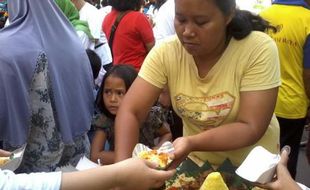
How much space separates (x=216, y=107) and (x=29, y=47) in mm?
747

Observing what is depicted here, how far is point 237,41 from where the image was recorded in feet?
5.23

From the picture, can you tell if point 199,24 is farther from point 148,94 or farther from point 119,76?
point 119,76

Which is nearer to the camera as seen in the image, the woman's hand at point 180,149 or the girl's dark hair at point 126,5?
the woman's hand at point 180,149

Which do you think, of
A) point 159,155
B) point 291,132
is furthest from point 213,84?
point 291,132

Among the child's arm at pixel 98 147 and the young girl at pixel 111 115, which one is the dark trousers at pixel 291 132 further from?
the child's arm at pixel 98 147

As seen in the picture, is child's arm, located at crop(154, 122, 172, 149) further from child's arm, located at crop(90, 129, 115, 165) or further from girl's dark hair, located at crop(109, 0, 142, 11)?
girl's dark hair, located at crop(109, 0, 142, 11)

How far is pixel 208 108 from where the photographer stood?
154 cm

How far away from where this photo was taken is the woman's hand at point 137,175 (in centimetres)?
123

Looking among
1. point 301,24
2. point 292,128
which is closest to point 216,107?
point 301,24

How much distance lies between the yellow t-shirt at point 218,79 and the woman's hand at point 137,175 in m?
0.37

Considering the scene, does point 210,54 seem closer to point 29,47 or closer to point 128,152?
point 128,152

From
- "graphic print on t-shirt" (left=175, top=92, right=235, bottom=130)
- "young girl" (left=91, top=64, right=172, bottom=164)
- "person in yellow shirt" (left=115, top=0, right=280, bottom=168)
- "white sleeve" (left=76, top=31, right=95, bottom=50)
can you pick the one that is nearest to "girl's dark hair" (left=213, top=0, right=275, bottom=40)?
"person in yellow shirt" (left=115, top=0, right=280, bottom=168)

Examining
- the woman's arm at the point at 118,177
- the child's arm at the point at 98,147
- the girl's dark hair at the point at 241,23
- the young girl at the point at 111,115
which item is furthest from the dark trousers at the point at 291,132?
the woman's arm at the point at 118,177

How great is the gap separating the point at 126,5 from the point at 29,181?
2.64 meters
